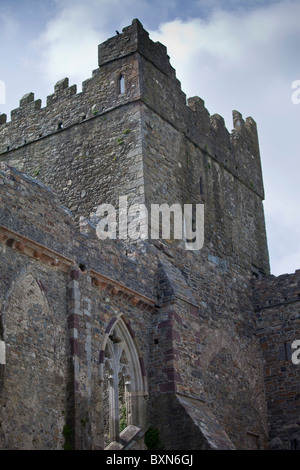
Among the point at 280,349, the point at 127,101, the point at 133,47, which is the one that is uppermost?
the point at 133,47

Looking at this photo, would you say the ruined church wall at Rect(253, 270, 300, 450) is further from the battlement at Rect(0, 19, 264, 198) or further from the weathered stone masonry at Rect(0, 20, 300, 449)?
the battlement at Rect(0, 19, 264, 198)

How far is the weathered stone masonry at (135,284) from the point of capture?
12.7 metres

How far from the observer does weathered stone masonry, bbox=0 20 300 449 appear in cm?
1272

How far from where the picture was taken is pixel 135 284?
15383 mm

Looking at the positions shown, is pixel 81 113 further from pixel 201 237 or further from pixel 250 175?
pixel 250 175

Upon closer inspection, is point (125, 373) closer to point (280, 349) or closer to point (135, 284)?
point (135, 284)

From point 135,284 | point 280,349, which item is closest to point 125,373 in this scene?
point 135,284

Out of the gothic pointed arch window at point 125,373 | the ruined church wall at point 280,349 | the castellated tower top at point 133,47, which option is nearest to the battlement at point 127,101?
the castellated tower top at point 133,47

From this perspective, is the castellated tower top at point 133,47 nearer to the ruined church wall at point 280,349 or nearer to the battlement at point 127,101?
the battlement at point 127,101

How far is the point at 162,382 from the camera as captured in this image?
14922 millimetres

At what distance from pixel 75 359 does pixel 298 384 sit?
24.1ft

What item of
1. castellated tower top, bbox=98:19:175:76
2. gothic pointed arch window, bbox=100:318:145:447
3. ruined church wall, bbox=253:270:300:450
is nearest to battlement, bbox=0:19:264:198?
castellated tower top, bbox=98:19:175:76
